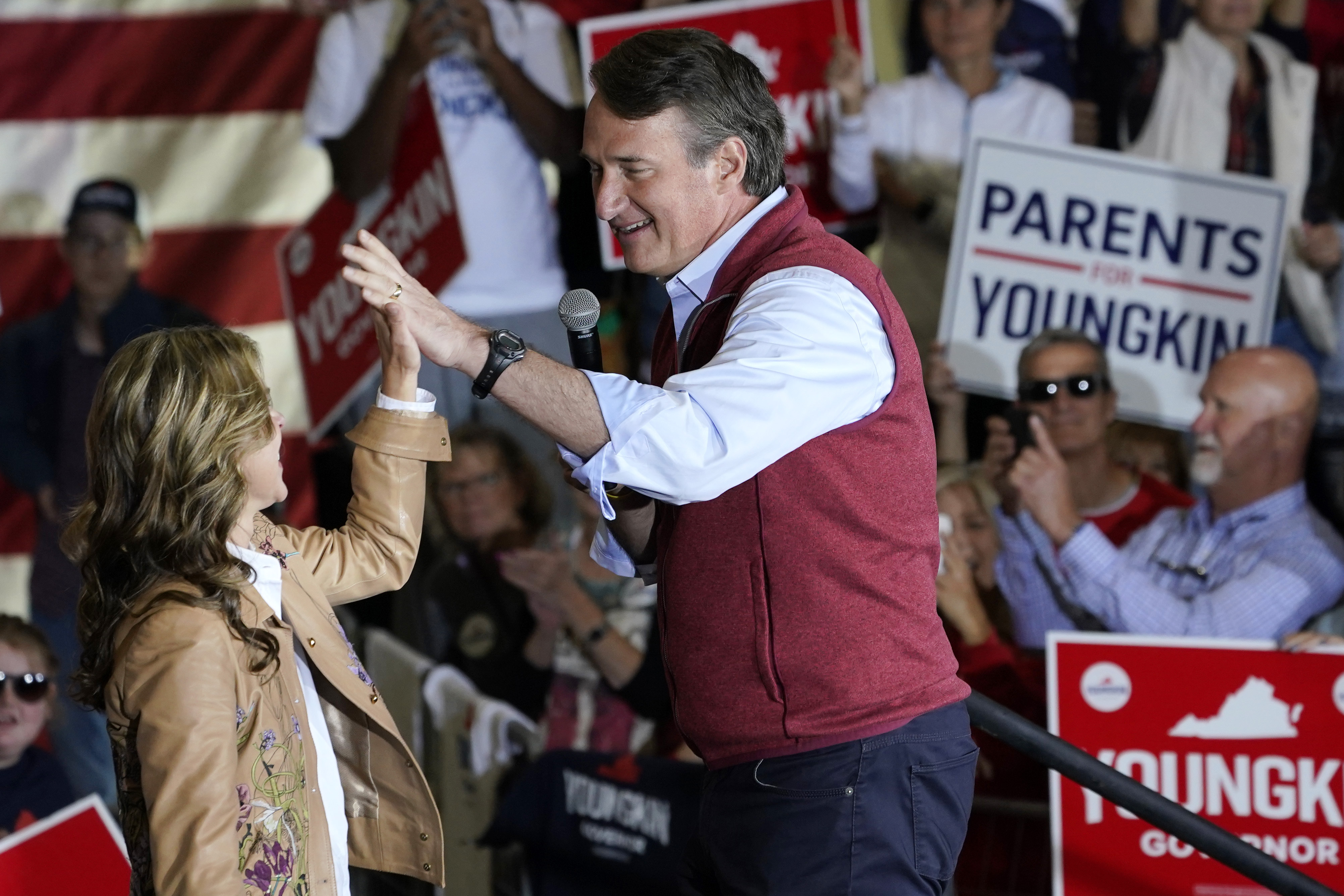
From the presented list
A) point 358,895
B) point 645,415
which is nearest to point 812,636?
point 645,415

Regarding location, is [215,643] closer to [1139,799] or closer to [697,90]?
[697,90]

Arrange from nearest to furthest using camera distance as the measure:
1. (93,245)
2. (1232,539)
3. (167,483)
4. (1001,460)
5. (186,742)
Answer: (186,742), (167,483), (1232,539), (1001,460), (93,245)

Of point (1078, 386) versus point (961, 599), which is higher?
point (1078, 386)

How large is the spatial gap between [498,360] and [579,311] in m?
0.19

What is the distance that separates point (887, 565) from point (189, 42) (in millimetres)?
3099

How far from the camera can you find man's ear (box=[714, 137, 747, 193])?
65.2 inches

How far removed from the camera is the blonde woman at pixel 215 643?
1.47 m

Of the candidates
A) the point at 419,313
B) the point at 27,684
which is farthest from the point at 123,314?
the point at 419,313

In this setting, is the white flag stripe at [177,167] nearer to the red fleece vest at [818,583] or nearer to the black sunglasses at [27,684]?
the black sunglasses at [27,684]

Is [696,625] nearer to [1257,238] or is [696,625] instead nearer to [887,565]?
[887,565]

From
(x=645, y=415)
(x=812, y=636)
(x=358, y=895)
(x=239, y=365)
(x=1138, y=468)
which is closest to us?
(x=645, y=415)

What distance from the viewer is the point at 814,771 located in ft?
4.92

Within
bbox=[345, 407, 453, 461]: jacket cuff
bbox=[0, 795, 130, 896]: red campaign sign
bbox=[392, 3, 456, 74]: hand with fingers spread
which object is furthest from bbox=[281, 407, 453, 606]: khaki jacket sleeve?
bbox=[392, 3, 456, 74]: hand with fingers spread

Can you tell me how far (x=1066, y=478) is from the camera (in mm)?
3365
